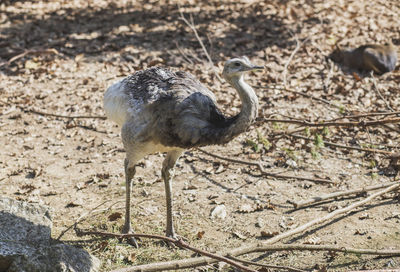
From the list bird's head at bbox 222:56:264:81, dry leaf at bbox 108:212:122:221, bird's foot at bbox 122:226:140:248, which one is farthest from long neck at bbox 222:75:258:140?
dry leaf at bbox 108:212:122:221

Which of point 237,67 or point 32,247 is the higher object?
point 237,67

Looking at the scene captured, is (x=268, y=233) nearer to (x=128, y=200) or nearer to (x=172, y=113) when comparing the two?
(x=128, y=200)

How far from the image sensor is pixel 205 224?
5.64 metres

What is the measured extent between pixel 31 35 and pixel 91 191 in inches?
234

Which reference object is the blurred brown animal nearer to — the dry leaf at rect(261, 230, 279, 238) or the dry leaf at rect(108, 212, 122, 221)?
the dry leaf at rect(261, 230, 279, 238)

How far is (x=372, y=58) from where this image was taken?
924 cm

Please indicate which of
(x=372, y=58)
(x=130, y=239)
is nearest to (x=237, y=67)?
(x=130, y=239)

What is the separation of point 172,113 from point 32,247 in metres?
1.66

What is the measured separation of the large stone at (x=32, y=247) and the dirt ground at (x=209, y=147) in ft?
1.43

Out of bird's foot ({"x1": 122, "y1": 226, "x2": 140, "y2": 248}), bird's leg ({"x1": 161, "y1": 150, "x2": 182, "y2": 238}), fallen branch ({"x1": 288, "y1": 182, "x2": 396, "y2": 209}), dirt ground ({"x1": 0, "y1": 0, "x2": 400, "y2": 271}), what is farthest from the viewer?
fallen branch ({"x1": 288, "y1": 182, "x2": 396, "y2": 209})

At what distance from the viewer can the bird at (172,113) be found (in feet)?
14.8

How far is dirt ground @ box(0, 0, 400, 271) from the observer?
551 cm

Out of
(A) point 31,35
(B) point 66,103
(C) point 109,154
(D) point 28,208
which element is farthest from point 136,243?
(A) point 31,35

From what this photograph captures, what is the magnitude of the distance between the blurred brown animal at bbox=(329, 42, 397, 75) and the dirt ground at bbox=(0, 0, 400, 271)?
0.70 feet
